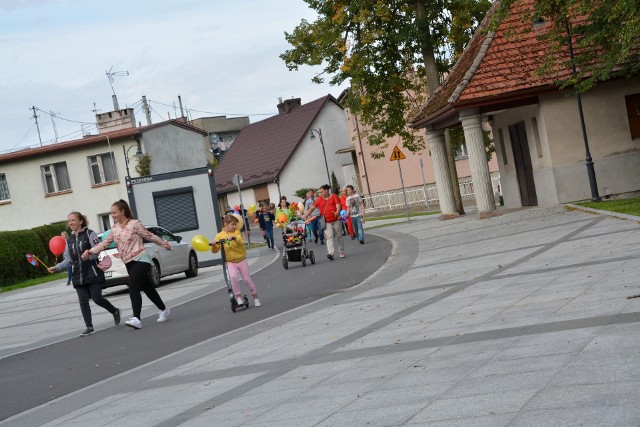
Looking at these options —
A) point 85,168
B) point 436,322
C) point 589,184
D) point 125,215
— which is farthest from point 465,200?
point 436,322

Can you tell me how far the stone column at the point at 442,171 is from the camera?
35125 millimetres

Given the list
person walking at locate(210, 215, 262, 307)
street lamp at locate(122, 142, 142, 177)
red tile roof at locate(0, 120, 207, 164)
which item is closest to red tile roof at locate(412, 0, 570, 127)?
person walking at locate(210, 215, 262, 307)

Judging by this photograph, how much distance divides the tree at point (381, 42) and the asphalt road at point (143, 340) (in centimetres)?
1298

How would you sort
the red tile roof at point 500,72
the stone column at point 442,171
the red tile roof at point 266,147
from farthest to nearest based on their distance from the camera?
the red tile roof at point 266,147, the stone column at point 442,171, the red tile roof at point 500,72

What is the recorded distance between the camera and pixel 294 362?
376 inches

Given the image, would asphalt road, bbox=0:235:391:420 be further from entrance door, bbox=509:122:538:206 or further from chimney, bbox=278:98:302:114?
chimney, bbox=278:98:302:114

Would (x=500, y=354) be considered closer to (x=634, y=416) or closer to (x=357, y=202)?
(x=634, y=416)

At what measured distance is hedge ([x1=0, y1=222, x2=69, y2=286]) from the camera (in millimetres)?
43000

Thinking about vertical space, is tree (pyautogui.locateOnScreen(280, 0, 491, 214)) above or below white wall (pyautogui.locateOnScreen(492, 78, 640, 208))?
above

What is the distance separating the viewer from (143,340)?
47.5 feet

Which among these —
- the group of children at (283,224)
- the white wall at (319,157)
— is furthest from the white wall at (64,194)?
the group of children at (283,224)

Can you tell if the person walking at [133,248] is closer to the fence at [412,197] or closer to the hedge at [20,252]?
the hedge at [20,252]

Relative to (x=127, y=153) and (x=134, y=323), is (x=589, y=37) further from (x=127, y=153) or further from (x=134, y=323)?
(x=127, y=153)

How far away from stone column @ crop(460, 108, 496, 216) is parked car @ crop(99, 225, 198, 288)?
8.61 meters
